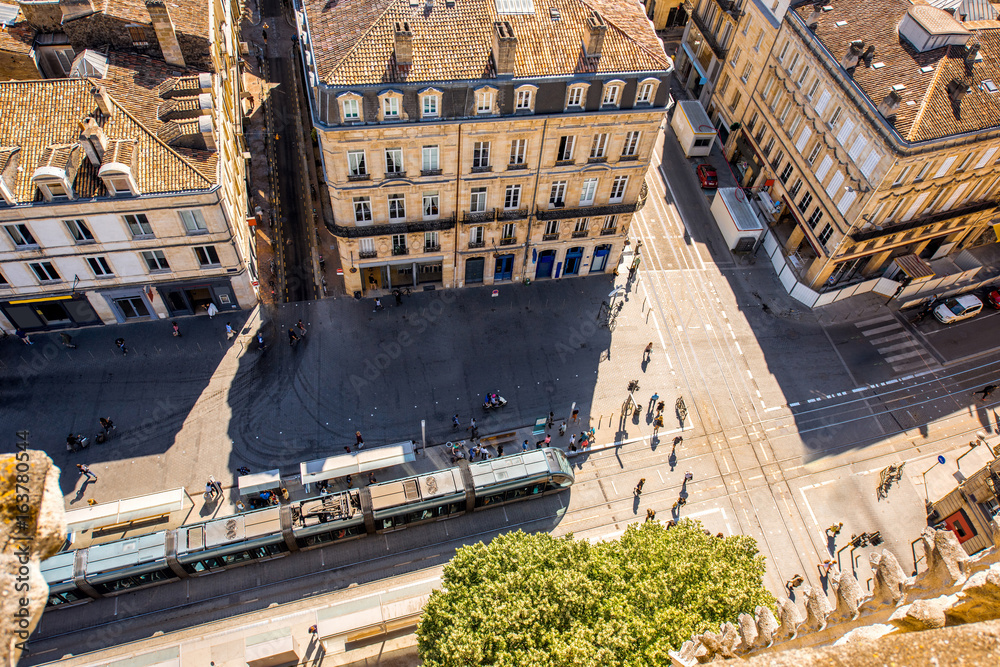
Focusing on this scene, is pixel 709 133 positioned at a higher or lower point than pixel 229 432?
higher

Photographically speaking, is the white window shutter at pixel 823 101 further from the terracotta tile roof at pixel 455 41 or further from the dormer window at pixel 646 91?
the dormer window at pixel 646 91

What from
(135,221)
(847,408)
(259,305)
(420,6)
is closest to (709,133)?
(847,408)

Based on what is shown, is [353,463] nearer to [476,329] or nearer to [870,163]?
[476,329]

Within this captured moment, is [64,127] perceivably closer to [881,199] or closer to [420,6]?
[420,6]

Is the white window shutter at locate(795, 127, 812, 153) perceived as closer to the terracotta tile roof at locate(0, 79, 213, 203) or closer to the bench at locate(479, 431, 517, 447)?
the bench at locate(479, 431, 517, 447)

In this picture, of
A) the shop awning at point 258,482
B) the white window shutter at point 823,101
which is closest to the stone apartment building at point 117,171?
the shop awning at point 258,482

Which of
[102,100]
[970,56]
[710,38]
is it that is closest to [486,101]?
[102,100]

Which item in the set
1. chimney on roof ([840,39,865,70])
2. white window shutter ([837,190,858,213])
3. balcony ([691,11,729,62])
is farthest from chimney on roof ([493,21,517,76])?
balcony ([691,11,729,62])
